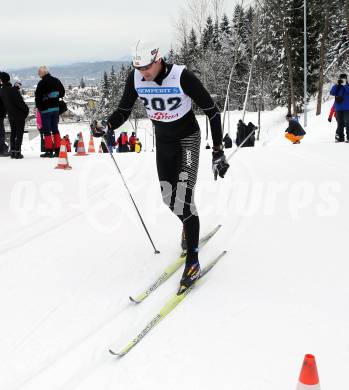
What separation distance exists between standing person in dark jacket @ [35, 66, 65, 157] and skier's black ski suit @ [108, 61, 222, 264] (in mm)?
6148

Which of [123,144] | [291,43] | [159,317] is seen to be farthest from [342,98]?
[291,43]

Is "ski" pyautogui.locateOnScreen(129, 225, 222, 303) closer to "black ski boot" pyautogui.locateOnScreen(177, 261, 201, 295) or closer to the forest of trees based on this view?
"black ski boot" pyautogui.locateOnScreen(177, 261, 201, 295)

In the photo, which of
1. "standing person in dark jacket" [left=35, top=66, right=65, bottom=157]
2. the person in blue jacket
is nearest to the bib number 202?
"standing person in dark jacket" [left=35, top=66, right=65, bottom=157]

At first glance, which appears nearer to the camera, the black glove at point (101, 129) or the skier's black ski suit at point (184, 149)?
the skier's black ski suit at point (184, 149)

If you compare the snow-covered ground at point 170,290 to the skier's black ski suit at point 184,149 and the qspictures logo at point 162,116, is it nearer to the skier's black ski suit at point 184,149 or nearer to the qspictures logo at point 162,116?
the skier's black ski suit at point 184,149

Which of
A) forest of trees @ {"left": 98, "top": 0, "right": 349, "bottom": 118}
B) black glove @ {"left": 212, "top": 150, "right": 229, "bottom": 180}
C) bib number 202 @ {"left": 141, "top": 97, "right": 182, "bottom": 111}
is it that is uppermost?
forest of trees @ {"left": 98, "top": 0, "right": 349, "bottom": 118}

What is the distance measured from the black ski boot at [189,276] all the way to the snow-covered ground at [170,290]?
10cm

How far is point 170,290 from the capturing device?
3.54 meters

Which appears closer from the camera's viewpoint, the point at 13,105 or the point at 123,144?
the point at 13,105

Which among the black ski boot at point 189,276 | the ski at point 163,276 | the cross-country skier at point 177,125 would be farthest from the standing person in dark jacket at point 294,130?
the black ski boot at point 189,276

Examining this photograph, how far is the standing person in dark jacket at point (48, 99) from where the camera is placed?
30.7 feet

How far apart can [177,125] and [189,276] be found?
135 cm

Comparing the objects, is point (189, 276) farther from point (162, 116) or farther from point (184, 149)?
point (162, 116)

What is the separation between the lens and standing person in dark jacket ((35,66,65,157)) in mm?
9359
